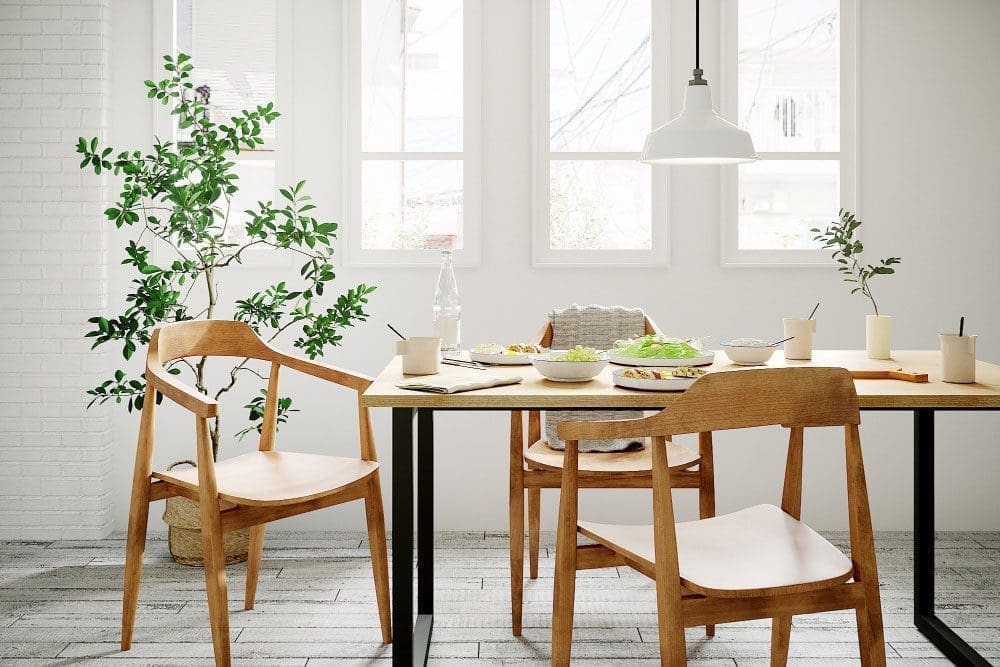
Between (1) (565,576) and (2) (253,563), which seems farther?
(2) (253,563)

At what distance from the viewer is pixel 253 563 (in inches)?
116

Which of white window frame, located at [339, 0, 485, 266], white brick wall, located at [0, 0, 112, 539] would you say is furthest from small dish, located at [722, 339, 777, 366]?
white brick wall, located at [0, 0, 112, 539]

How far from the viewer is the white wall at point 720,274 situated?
12.5 feet

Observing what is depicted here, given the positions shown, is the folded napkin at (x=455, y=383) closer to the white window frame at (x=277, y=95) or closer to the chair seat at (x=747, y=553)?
the chair seat at (x=747, y=553)

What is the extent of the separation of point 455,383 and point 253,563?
1.19 metres

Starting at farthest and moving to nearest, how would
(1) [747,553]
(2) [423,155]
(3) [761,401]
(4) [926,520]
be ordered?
(2) [423,155] → (4) [926,520] → (1) [747,553] → (3) [761,401]

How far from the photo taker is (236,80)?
12.7ft

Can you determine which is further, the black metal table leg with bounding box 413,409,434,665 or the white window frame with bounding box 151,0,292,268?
the white window frame with bounding box 151,0,292,268

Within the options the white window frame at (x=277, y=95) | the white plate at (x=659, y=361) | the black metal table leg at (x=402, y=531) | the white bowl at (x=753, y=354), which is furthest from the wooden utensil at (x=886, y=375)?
the white window frame at (x=277, y=95)

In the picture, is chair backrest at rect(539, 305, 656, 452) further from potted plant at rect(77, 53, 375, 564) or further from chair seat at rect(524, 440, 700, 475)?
potted plant at rect(77, 53, 375, 564)

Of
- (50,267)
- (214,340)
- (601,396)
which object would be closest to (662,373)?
(601,396)

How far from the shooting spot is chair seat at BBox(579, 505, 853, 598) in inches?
68.2

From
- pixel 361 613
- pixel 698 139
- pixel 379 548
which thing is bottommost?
pixel 361 613

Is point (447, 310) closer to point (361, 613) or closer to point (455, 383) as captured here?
point (455, 383)
